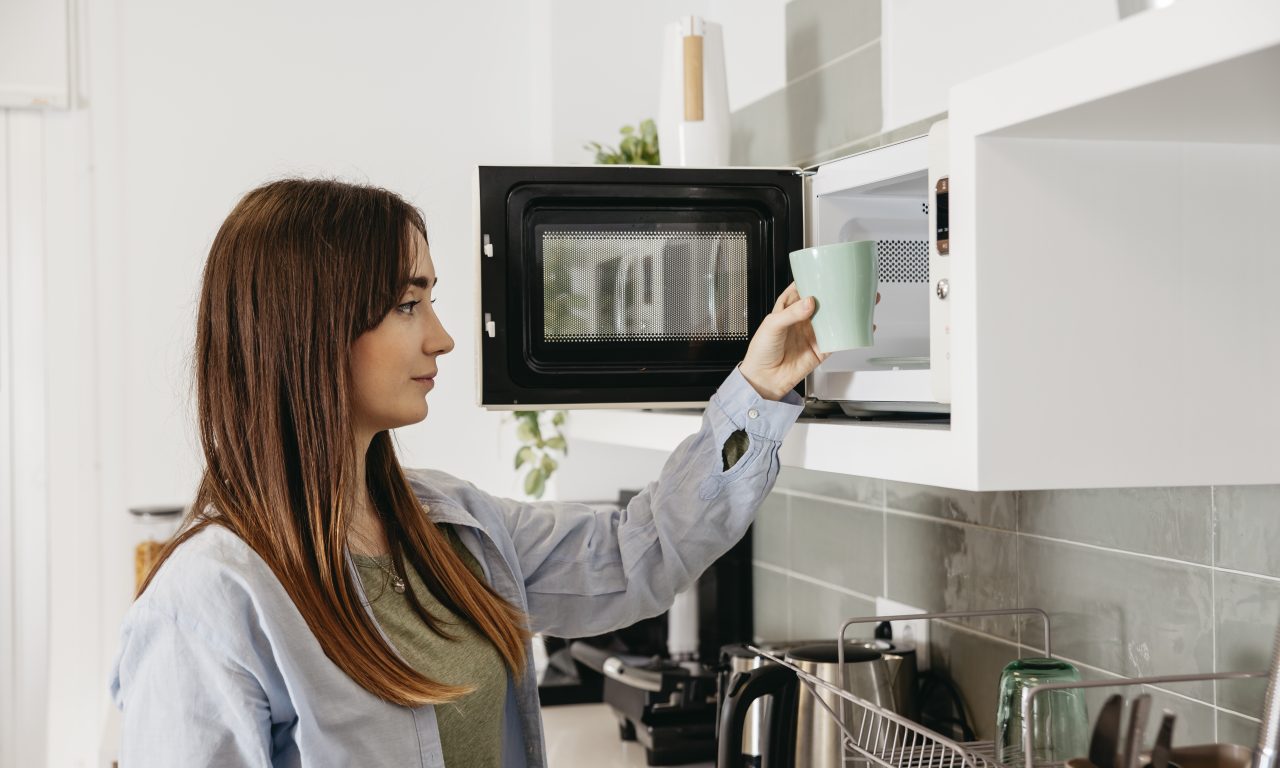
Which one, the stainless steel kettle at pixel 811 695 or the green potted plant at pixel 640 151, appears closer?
the stainless steel kettle at pixel 811 695

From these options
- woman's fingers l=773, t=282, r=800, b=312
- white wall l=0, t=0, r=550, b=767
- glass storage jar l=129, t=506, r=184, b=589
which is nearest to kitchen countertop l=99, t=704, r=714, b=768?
glass storage jar l=129, t=506, r=184, b=589

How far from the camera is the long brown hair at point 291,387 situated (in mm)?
1046

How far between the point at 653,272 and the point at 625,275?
0.03 meters

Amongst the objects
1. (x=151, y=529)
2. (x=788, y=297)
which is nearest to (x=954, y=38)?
(x=788, y=297)

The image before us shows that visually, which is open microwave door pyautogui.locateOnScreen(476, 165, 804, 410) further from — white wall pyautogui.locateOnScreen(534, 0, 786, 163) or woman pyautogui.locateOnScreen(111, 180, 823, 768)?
white wall pyautogui.locateOnScreen(534, 0, 786, 163)

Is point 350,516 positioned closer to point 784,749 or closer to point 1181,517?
point 784,749

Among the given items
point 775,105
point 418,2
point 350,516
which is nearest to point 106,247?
point 418,2

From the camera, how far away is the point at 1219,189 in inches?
32.1

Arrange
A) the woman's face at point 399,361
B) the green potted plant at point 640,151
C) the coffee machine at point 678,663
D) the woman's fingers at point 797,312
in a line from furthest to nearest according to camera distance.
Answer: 1. the green potted plant at point 640,151
2. the coffee machine at point 678,663
3. the woman's face at point 399,361
4. the woman's fingers at point 797,312

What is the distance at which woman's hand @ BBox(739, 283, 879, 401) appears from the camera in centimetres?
108

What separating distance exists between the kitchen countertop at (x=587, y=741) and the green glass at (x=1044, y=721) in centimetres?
67

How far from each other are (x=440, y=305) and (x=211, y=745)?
1.67 metres

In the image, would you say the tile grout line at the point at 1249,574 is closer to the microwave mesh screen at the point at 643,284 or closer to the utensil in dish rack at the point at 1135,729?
the utensil in dish rack at the point at 1135,729

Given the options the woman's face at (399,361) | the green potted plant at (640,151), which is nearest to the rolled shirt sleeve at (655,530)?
the woman's face at (399,361)
